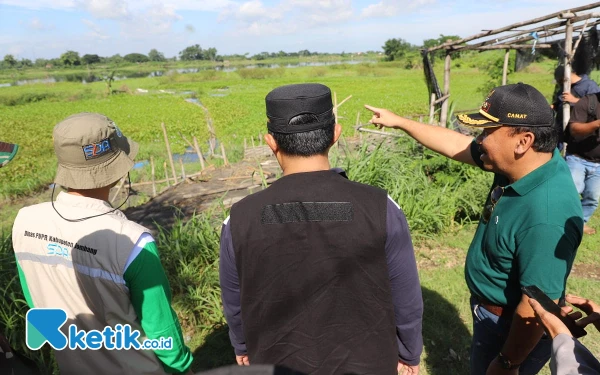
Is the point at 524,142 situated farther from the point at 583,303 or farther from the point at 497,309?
the point at 497,309

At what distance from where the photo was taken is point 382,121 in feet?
7.70

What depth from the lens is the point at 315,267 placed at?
1179mm

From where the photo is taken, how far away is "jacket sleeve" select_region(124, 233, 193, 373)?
136 centimetres

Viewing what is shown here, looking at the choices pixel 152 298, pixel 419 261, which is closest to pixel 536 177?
pixel 152 298

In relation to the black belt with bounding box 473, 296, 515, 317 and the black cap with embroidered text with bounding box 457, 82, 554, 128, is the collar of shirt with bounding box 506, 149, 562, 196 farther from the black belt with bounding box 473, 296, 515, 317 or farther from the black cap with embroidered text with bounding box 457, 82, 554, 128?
the black belt with bounding box 473, 296, 515, 317

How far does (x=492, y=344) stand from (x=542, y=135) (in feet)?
3.24

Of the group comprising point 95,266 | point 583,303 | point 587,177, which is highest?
point 95,266

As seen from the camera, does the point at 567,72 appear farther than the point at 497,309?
Yes

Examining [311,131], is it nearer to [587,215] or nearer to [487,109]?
[487,109]

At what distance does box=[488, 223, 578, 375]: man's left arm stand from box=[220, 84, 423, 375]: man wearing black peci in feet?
1.70

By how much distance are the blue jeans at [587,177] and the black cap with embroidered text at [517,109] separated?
276 centimetres

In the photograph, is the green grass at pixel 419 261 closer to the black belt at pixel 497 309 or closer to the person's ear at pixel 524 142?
the black belt at pixel 497 309

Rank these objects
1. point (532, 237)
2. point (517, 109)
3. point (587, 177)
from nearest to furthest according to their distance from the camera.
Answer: point (532, 237)
point (517, 109)
point (587, 177)

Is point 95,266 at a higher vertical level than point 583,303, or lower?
higher
